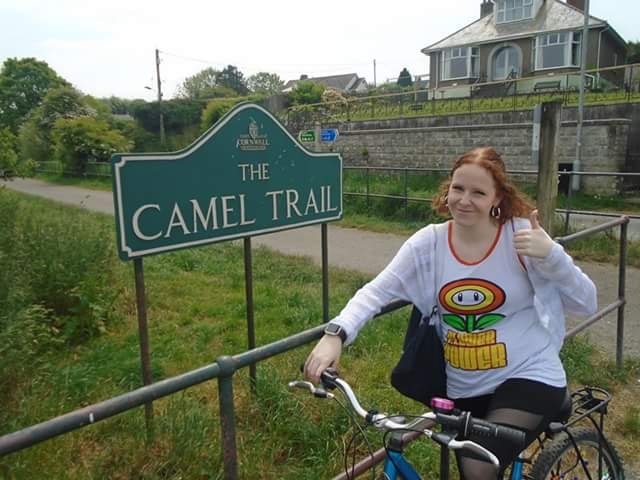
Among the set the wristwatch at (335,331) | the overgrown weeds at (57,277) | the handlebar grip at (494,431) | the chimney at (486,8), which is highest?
the chimney at (486,8)

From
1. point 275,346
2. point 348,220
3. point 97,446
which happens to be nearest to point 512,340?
point 275,346

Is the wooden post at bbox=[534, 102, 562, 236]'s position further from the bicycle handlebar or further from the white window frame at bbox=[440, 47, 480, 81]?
the white window frame at bbox=[440, 47, 480, 81]

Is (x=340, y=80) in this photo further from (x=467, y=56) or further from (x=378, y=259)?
(x=378, y=259)

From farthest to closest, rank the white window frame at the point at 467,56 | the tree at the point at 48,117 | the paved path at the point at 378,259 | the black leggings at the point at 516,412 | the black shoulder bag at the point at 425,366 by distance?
1. the tree at the point at 48,117
2. the white window frame at the point at 467,56
3. the paved path at the point at 378,259
4. the black shoulder bag at the point at 425,366
5. the black leggings at the point at 516,412

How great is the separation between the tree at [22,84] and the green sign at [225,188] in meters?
57.6

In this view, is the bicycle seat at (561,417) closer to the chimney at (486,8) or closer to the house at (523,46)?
the house at (523,46)

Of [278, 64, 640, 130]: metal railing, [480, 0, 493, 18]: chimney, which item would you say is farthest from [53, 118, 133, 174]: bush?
[480, 0, 493, 18]: chimney

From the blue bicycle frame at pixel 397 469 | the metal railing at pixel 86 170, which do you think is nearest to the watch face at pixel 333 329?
the blue bicycle frame at pixel 397 469

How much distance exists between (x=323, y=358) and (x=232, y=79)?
7904cm

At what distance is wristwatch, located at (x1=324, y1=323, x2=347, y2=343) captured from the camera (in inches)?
73.3

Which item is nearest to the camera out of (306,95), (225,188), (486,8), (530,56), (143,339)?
(143,339)

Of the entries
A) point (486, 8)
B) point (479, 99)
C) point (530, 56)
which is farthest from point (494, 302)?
point (486, 8)

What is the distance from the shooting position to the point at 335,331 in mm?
1866

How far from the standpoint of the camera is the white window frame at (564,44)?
2662 cm
